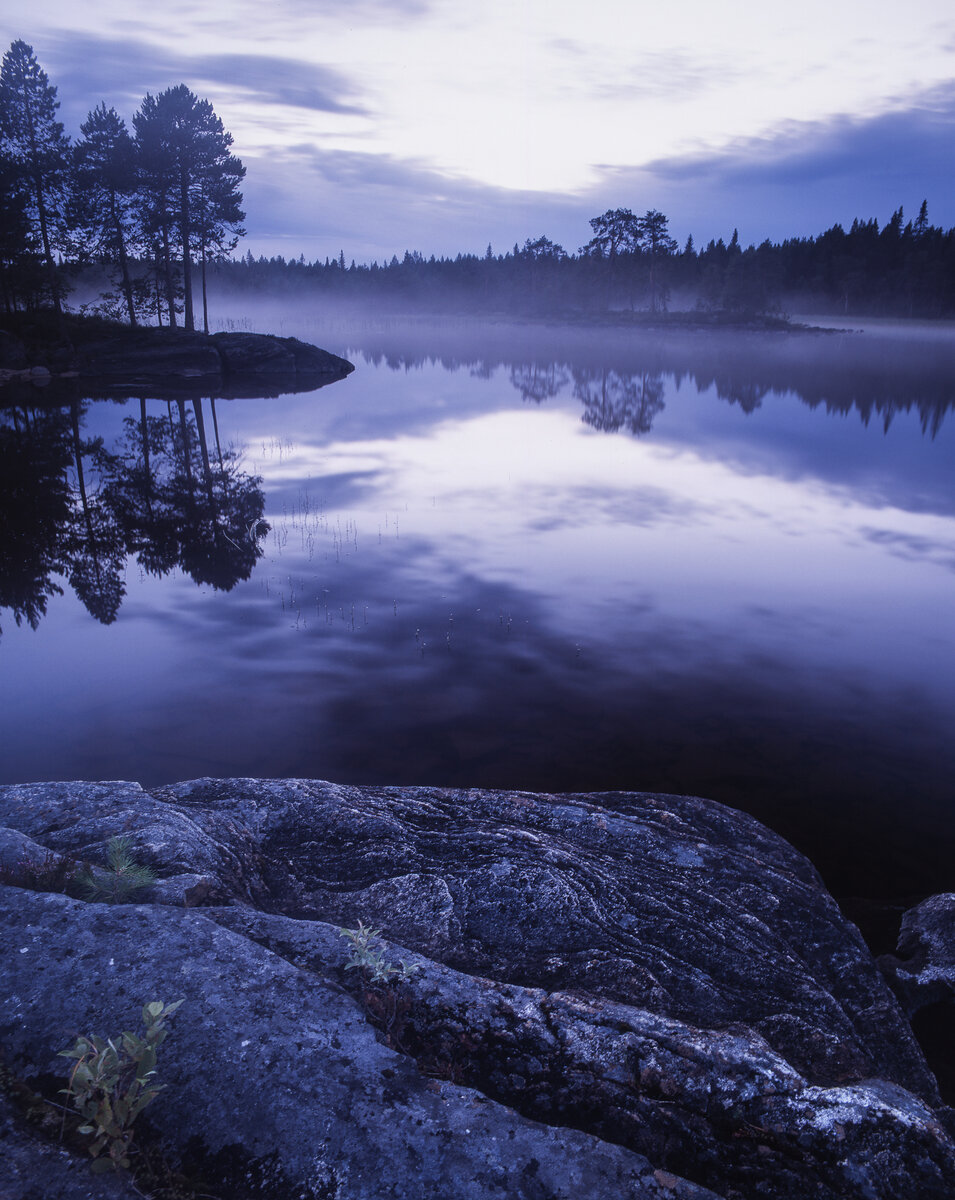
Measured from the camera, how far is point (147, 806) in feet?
22.7

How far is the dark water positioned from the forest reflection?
0.14 m

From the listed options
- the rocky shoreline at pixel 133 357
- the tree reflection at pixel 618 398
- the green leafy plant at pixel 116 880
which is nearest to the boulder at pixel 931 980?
the green leafy plant at pixel 116 880

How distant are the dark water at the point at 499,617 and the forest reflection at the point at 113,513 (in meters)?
0.14

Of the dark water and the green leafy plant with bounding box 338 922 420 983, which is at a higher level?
the green leafy plant with bounding box 338 922 420 983

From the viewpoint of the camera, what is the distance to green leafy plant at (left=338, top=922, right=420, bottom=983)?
4.38m

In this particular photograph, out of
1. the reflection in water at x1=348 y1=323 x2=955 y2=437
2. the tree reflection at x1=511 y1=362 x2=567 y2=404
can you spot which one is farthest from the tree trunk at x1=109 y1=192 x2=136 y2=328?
the tree reflection at x1=511 y1=362 x2=567 y2=404

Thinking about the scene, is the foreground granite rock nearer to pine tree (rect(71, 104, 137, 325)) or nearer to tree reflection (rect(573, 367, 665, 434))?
tree reflection (rect(573, 367, 665, 434))

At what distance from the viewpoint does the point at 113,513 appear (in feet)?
80.8

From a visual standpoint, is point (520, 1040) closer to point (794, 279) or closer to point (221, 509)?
point (221, 509)

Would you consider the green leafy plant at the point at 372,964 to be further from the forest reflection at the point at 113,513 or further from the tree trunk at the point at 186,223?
the tree trunk at the point at 186,223

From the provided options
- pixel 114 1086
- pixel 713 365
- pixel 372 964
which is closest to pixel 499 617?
pixel 372 964

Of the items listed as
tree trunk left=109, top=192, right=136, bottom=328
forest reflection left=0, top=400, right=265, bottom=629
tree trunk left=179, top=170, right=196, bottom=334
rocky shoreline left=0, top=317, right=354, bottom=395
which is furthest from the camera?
tree trunk left=109, top=192, right=136, bottom=328

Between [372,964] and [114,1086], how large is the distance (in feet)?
4.83

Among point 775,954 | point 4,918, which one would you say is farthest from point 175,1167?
point 775,954
